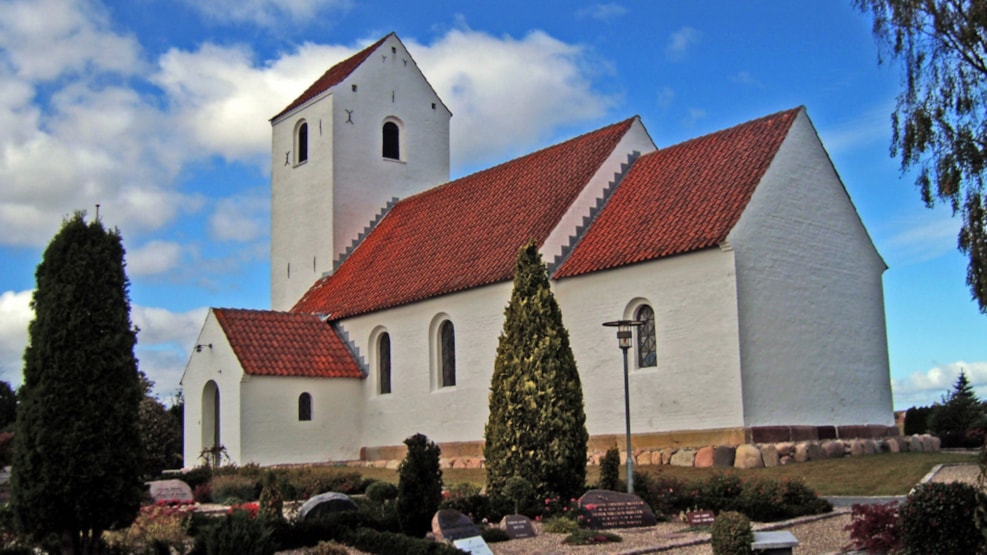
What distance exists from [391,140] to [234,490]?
1634 cm

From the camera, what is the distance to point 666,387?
19.7 m

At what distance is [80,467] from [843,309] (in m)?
15.8

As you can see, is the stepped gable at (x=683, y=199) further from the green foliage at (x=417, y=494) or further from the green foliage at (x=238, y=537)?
the green foliage at (x=238, y=537)

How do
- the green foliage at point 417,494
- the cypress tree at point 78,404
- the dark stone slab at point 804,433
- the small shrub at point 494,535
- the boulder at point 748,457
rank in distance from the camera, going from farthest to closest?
the dark stone slab at point 804,433 < the boulder at point 748,457 < the green foliage at point 417,494 < the small shrub at point 494,535 < the cypress tree at point 78,404

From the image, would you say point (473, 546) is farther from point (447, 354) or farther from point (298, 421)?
point (298, 421)

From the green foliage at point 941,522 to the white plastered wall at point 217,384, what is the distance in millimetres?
18326

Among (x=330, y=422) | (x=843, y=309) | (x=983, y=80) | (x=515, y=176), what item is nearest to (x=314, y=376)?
(x=330, y=422)

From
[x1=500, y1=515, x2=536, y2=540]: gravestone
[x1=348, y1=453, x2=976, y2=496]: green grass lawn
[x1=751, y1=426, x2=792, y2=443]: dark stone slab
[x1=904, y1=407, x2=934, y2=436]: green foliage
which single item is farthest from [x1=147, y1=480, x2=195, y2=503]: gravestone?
[x1=904, y1=407, x2=934, y2=436]: green foliage

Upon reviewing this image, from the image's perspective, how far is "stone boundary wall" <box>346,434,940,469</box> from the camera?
59.2 ft

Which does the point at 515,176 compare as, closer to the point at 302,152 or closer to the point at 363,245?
the point at 363,245

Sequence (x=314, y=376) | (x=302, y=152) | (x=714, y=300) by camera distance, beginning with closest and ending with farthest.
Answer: (x=714, y=300)
(x=314, y=376)
(x=302, y=152)

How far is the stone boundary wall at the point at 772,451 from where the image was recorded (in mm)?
18031

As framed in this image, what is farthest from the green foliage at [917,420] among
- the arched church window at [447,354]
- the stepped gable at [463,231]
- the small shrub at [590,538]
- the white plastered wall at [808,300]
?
the small shrub at [590,538]

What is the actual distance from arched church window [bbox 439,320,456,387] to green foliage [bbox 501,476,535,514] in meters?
10.3
